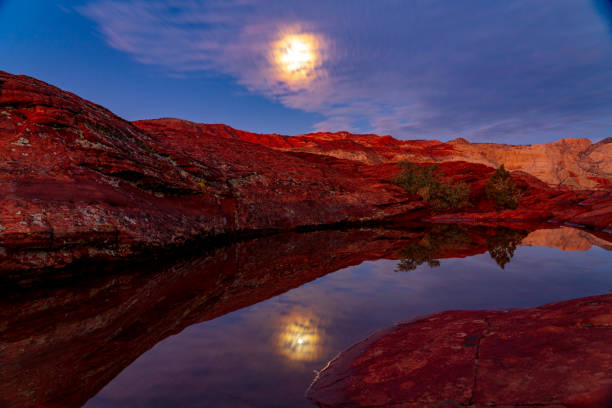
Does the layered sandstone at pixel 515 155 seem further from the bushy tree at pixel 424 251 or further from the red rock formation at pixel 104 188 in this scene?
the bushy tree at pixel 424 251

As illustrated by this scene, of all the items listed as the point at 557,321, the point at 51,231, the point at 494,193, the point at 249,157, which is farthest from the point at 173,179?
the point at 494,193

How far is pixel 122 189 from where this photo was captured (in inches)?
313

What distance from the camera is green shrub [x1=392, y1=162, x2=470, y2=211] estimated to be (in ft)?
87.9

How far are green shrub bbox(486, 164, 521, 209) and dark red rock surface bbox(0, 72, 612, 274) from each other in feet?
38.1

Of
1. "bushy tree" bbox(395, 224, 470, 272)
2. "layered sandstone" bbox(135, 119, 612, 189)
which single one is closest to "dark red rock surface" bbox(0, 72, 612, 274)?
"bushy tree" bbox(395, 224, 470, 272)

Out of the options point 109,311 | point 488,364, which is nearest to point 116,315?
point 109,311

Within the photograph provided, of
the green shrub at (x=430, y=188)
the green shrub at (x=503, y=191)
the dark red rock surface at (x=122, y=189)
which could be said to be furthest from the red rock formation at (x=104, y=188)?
the green shrub at (x=503, y=191)

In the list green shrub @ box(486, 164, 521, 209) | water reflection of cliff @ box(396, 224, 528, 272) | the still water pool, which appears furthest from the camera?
green shrub @ box(486, 164, 521, 209)

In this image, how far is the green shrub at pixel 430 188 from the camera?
26.8 meters

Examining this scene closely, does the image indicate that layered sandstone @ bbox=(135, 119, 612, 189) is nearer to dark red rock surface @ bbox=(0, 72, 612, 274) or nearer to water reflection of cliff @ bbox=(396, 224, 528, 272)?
dark red rock surface @ bbox=(0, 72, 612, 274)

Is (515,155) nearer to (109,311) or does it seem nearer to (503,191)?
(503,191)

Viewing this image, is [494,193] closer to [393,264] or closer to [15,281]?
[393,264]

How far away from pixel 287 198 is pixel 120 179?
732 cm

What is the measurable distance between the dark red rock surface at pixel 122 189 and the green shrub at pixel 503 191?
38.1 ft
